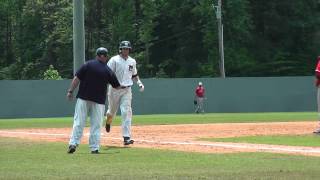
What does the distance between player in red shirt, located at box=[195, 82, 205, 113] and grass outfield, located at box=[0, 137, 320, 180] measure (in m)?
28.3

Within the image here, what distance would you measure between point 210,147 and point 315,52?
5252 centimetres

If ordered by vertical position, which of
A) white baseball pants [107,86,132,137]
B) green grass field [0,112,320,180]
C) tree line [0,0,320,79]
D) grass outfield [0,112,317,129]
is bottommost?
grass outfield [0,112,317,129]

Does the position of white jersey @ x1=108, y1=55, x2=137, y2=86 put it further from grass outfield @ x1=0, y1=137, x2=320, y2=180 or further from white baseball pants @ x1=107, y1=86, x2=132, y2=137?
grass outfield @ x1=0, y1=137, x2=320, y2=180

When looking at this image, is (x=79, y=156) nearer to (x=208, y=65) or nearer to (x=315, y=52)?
(x=208, y=65)

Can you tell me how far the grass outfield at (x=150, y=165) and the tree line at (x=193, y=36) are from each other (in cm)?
4916

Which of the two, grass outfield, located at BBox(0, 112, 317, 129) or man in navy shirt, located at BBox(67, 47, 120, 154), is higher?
man in navy shirt, located at BBox(67, 47, 120, 154)

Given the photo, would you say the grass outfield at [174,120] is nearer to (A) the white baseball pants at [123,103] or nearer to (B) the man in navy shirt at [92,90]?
(A) the white baseball pants at [123,103]

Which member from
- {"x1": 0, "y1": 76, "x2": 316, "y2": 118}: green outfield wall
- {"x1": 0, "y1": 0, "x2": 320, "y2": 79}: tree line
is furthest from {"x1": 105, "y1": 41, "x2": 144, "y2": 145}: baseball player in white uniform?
{"x1": 0, "y1": 0, "x2": 320, "y2": 79}: tree line

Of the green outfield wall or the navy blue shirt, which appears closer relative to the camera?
the navy blue shirt

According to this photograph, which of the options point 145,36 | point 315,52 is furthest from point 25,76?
point 315,52

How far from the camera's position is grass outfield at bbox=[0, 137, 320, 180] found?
904 cm

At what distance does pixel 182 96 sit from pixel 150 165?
33042 millimetres

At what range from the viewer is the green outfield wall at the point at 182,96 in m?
41.8

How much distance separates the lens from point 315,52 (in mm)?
64250
